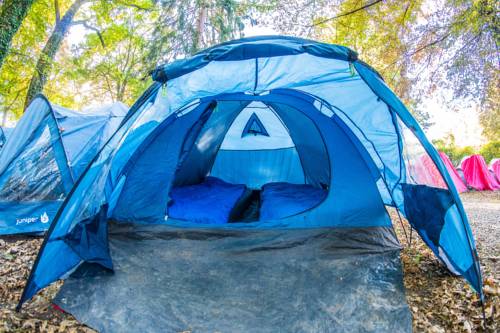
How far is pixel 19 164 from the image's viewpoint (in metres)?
3.56

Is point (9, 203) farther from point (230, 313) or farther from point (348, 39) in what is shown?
→ point (348, 39)

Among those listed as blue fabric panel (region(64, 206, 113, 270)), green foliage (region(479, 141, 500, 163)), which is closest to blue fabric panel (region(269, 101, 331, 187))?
blue fabric panel (region(64, 206, 113, 270))

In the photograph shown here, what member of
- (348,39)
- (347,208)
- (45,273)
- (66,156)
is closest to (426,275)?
(347,208)

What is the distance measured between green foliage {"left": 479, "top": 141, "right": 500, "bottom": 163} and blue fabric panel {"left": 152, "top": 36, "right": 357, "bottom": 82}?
1337 centimetres

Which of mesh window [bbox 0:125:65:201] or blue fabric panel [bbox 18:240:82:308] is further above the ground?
mesh window [bbox 0:125:65:201]

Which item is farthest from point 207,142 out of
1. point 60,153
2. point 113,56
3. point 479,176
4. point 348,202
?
point 113,56

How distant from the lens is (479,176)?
27.6 ft

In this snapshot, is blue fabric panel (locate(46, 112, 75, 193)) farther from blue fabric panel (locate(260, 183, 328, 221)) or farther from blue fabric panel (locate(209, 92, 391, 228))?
blue fabric panel (locate(260, 183, 328, 221))

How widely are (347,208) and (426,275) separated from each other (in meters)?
1.13

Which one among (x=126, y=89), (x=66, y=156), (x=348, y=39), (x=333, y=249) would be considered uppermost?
(x=348, y=39)

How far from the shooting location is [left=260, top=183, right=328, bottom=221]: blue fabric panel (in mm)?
3684

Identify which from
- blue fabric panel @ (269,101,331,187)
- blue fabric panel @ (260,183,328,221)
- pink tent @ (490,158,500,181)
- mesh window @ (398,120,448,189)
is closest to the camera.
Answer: mesh window @ (398,120,448,189)

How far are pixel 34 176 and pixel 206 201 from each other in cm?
210

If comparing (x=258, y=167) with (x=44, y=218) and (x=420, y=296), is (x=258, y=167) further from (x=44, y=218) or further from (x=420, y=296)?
(x=420, y=296)
